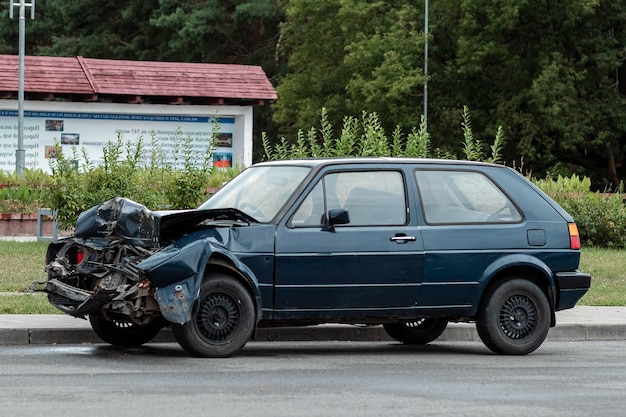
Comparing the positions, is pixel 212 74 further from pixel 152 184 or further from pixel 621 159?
pixel 621 159

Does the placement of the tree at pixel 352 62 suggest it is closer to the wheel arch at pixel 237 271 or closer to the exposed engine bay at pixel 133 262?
the exposed engine bay at pixel 133 262

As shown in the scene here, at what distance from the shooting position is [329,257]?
12320mm

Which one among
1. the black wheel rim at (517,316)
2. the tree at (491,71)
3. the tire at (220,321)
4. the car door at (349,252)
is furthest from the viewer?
the tree at (491,71)

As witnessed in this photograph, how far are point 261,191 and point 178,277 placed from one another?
150cm

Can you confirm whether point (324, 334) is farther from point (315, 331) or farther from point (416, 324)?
point (416, 324)

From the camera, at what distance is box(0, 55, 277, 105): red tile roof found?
3959cm

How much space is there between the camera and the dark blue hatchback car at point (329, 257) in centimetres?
1191

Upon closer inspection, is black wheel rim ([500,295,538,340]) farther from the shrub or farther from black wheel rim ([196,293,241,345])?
the shrub

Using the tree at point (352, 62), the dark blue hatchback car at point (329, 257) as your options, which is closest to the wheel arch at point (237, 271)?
the dark blue hatchback car at point (329, 257)

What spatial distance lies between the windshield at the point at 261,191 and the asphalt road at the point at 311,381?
128 centimetres

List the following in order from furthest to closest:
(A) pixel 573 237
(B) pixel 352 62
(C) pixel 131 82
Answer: (B) pixel 352 62 → (C) pixel 131 82 → (A) pixel 573 237

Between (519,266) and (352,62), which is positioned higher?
(352,62)

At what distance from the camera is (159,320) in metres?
12.6

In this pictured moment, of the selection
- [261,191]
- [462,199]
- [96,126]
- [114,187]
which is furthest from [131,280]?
[96,126]
